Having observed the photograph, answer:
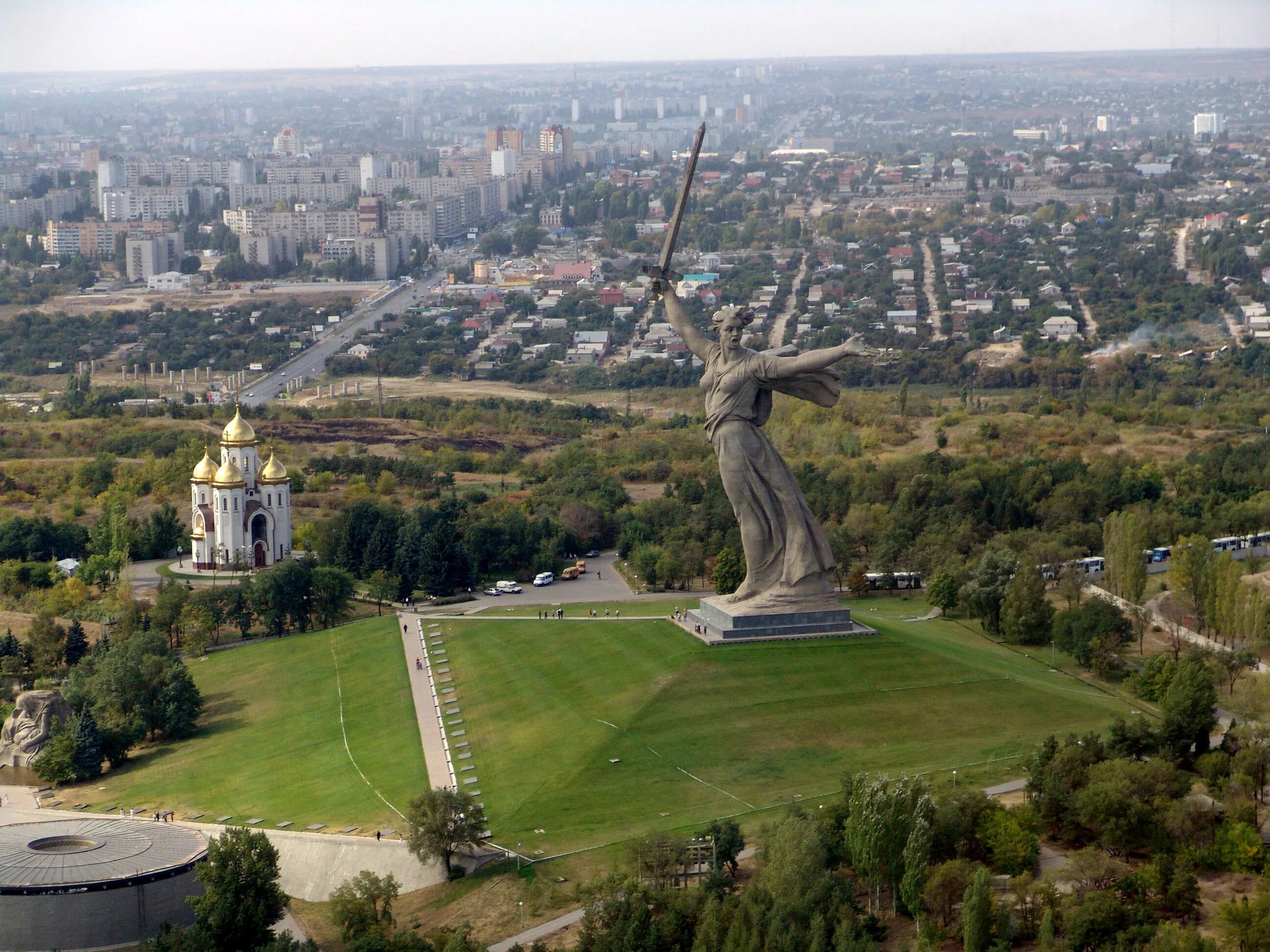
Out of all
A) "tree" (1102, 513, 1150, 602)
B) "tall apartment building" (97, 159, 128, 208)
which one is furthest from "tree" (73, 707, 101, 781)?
"tall apartment building" (97, 159, 128, 208)

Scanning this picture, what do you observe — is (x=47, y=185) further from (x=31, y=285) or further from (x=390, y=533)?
(x=390, y=533)

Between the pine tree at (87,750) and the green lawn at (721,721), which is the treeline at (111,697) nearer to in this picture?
the pine tree at (87,750)

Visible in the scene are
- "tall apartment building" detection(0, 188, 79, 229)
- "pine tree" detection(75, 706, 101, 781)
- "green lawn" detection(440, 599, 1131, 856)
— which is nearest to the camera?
"green lawn" detection(440, 599, 1131, 856)

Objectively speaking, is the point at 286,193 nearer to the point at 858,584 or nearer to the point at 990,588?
the point at 858,584

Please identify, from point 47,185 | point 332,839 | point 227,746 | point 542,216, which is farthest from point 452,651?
point 47,185

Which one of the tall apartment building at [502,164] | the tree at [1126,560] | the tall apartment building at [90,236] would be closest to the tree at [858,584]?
the tree at [1126,560]

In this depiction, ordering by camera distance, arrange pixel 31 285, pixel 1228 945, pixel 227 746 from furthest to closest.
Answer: pixel 31 285 → pixel 227 746 → pixel 1228 945

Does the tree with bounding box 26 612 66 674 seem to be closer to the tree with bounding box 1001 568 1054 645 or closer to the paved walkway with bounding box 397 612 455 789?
the paved walkway with bounding box 397 612 455 789
